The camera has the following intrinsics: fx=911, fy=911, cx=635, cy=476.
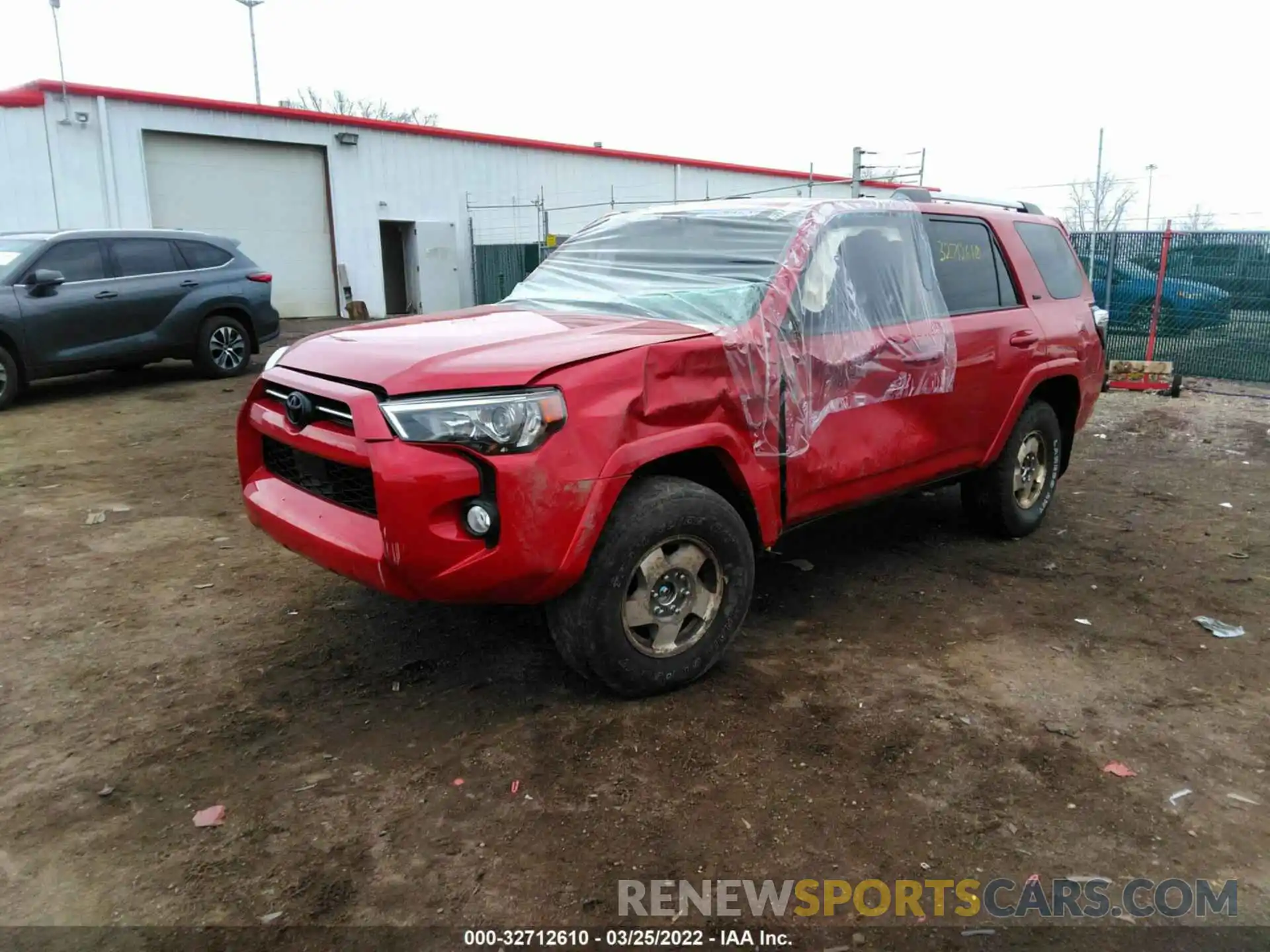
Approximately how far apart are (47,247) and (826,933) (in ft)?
33.1

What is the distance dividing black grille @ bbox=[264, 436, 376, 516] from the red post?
11644mm

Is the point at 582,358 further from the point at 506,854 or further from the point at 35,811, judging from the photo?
the point at 35,811

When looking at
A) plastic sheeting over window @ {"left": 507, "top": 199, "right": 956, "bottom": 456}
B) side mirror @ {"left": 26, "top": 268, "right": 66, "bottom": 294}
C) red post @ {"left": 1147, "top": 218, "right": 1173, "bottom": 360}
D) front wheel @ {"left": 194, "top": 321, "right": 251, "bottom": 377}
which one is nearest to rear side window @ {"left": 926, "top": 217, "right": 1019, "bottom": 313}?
plastic sheeting over window @ {"left": 507, "top": 199, "right": 956, "bottom": 456}

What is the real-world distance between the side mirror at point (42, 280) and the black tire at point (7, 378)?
668 mm

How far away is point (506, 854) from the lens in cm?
254

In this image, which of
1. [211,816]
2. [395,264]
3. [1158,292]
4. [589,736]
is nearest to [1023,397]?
[589,736]

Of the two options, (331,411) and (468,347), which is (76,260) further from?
(468,347)

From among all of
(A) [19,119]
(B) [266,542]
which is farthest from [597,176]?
(B) [266,542]

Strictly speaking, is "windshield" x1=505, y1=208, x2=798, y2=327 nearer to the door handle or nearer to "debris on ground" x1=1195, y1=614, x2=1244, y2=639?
the door handle

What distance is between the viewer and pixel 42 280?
8.95 meters

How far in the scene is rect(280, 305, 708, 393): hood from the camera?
9.37 ft

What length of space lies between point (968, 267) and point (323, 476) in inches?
131

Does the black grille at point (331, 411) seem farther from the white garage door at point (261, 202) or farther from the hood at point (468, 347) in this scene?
the white garage door at point (261, 202)

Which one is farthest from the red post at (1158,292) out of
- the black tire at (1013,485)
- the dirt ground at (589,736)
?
the black tire at (1013,485)
